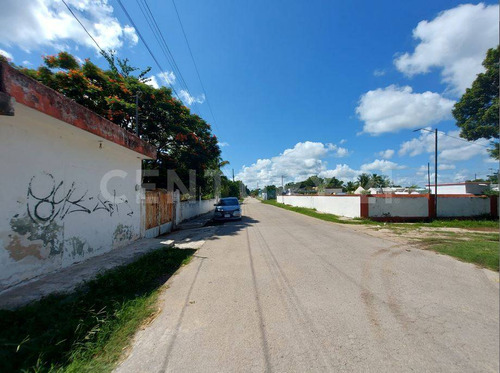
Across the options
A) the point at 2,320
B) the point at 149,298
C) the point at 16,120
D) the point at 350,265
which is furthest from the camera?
the point at 350,265

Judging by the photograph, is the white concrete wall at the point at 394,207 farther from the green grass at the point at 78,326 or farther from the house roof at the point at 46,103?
the house roof at the point at 46,103

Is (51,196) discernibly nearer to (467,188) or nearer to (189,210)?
(189,210)

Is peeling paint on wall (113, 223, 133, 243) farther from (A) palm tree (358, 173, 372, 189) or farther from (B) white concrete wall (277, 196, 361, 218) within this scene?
(A) palm tree (358, 173, 372, 189)

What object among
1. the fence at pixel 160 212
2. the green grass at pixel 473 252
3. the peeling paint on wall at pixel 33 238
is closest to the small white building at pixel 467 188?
the green grass at pixel 473 252

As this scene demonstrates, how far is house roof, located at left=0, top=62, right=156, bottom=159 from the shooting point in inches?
117

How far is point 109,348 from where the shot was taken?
2.22 meters

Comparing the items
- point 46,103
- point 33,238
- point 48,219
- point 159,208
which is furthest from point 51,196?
point 159,208

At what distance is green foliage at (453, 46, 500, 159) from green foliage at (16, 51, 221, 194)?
20.8 metres

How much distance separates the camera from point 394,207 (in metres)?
13.5

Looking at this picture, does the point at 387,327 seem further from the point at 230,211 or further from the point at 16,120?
the point at 230,211

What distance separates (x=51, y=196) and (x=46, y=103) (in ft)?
6.06

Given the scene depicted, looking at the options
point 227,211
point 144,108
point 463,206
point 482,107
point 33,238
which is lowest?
point 227,211

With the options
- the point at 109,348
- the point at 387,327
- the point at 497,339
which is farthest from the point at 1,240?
the point at 497,339

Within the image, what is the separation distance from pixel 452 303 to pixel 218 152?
1319 cm
